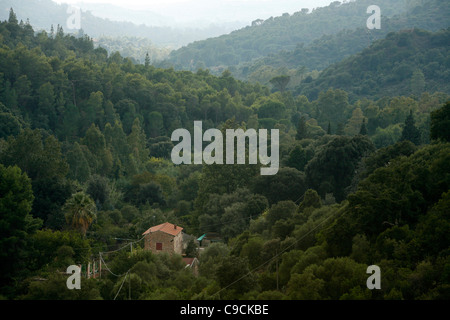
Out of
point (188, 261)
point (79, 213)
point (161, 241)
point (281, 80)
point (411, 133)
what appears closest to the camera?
point (79, 213)

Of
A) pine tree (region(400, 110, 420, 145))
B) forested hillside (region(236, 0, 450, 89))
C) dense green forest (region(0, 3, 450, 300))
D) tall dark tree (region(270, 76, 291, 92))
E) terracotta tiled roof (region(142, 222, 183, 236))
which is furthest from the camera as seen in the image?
forested hillside (region(236, 0, 450, 89))

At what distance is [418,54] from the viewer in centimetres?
10988

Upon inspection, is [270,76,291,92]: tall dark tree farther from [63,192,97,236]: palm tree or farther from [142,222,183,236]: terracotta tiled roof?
[63,192,97,236]: palm tree

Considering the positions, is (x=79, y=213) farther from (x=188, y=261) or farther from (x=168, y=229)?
(x=188, y=261)

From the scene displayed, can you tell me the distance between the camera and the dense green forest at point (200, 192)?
2152 cm

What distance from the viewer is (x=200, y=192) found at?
45.5 m

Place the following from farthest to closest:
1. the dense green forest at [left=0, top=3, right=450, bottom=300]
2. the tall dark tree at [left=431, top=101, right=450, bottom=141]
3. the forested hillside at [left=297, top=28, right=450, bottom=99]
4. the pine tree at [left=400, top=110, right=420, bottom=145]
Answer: the forested hillside at [left=297, top=28, right=450, bottom=99], the pine tree at [left=400, top=110, right=420, bottom=145], the tall dark tree at [left=431, top=101, right=450, bottom=141], the dense green forest at [left=0, top=3, right=450, bottom=300]

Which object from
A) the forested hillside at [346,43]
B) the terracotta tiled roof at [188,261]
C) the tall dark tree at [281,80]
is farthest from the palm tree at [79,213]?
the forested hillside at [346,43]

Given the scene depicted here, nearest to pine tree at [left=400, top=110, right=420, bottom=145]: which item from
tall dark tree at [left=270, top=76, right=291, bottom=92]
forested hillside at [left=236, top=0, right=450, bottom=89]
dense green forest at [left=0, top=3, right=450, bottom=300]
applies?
dense green forest at [left=0, top=3, right=450, bottom=300]

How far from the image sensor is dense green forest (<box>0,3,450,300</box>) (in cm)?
2152

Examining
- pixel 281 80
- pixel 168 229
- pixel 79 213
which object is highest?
pixel 281 80

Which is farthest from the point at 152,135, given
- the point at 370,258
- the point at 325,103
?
the point at 370,258

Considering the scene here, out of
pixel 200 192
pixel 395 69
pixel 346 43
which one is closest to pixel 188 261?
pixel 200 192

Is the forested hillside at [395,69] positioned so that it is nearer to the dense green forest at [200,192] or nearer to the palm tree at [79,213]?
the dense green forest at [200,192]
